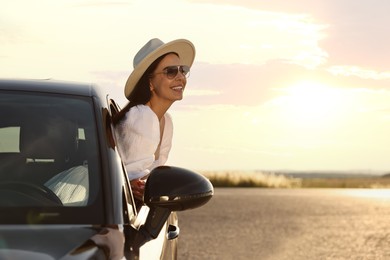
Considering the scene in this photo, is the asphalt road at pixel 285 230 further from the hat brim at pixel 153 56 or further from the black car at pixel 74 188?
the black car at pixel 74 188

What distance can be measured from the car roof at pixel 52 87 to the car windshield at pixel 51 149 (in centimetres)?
4

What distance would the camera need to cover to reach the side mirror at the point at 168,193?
4754 millimetres

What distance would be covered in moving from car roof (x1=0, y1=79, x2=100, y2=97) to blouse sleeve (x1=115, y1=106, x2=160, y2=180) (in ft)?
2.55

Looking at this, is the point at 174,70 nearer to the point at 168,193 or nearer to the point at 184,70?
the point at 184,70

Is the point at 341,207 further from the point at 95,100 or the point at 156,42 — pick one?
the point at 95,100

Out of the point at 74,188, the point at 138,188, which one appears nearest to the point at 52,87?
the point at 74,188

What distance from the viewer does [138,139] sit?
21.4 ft

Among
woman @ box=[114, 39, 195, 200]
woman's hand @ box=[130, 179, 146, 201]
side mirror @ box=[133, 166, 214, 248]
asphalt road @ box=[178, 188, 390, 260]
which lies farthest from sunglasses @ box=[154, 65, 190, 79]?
asphalt road @ box=[178, 188, 390, 260]

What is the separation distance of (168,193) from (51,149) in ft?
3.09

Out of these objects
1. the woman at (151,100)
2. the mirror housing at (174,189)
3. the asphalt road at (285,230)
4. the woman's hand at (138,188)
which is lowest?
the asphalt road at (285,230)

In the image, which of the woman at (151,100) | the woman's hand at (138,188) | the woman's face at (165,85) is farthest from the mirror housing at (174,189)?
the woman's face at (165,85)

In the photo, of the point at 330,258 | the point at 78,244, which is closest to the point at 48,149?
the point at 78,244

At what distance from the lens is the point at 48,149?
17.9 ft

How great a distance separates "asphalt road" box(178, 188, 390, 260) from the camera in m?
14.4
